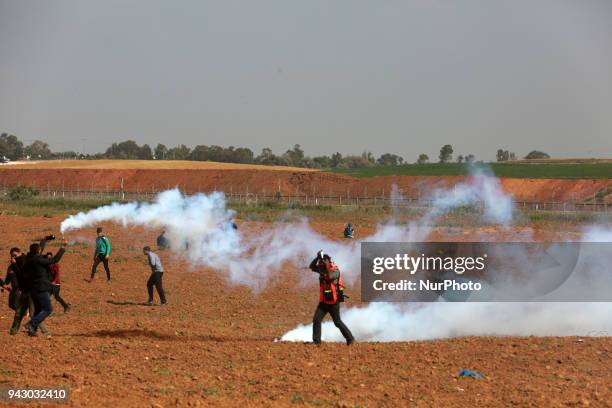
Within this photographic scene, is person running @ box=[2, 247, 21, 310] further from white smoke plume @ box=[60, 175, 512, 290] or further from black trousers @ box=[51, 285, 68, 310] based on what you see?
white smoke plume @ box=[60, 175, 512, 290]

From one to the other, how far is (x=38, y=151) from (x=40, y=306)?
7296 inches

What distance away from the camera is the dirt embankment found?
93.6 m

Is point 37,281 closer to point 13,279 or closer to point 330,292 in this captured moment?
point 13,279

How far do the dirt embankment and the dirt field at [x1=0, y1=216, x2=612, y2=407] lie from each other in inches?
2989

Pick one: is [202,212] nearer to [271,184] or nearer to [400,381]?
[400,381]

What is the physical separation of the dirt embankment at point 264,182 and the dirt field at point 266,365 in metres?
75.9

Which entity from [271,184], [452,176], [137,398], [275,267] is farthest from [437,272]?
[271,184]

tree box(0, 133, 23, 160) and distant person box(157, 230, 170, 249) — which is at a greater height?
tree box(0, 133, 23, 160)

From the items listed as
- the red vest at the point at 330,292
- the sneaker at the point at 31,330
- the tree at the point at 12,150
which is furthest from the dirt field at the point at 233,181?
the sneaker at the point at 31,330

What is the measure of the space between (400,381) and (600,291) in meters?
11.8

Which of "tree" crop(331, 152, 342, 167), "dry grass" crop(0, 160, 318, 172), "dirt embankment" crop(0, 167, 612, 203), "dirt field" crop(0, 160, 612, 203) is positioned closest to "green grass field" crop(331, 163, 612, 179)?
"dirt field" crop(0, 160, 612, 203)

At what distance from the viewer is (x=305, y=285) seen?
25.2m

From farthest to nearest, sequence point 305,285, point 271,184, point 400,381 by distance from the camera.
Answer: point 271,184 → point 305,285 → point 400,381

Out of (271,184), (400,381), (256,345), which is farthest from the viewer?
(271,184)
